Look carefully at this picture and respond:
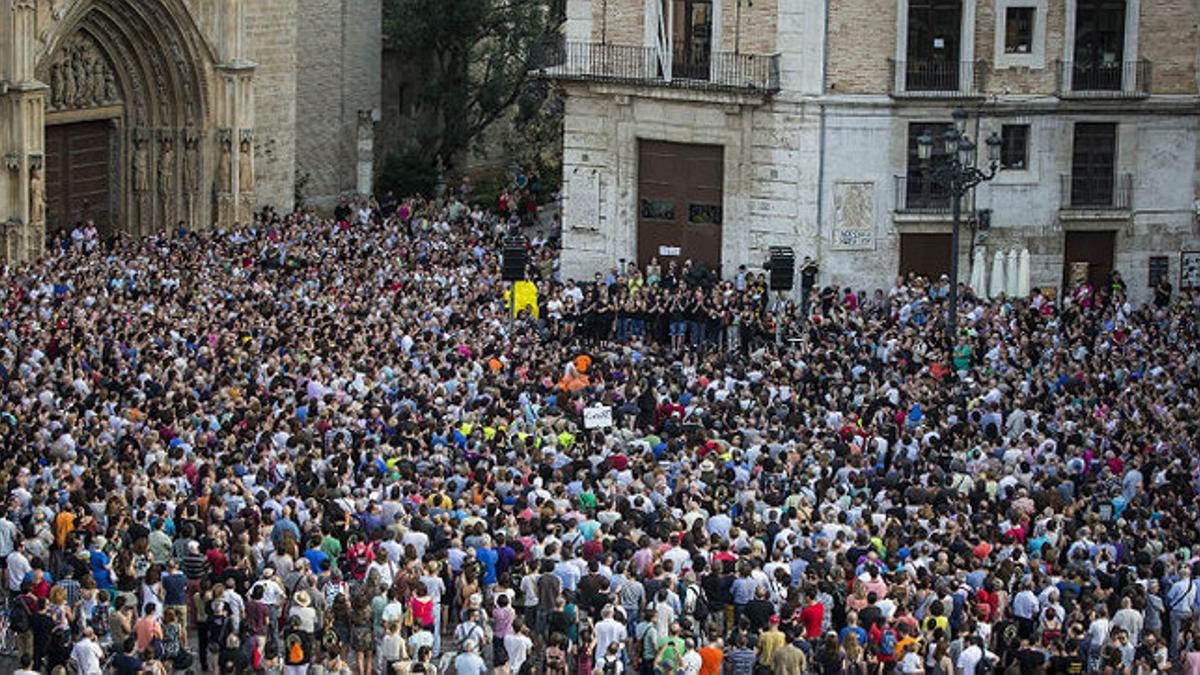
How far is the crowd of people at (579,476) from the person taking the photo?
28.2 m

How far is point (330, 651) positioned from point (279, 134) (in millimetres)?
34814

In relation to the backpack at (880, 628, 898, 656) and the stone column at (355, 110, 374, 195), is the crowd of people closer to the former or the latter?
the backpack at (880, 628, 898, 656)

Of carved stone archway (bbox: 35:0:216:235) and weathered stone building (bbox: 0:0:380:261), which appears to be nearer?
weathered stone building (bbox: 0:0:380:261)

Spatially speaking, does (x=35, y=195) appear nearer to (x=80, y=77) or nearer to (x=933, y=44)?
(x=80, y=77)

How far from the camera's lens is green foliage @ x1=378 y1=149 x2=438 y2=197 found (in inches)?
2601

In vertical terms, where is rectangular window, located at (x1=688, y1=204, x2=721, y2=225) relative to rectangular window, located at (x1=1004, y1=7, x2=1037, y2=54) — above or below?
below

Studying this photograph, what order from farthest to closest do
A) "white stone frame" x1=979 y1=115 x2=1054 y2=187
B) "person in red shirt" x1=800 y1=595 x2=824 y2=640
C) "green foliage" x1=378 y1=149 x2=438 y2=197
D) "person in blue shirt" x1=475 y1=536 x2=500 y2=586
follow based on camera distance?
"green foliage" x1=378 y1=149 x2=438 y2=197 → "white stone frame" x1=979 y1=115 x2=1054 y2=187 → "person in blue shirt" x1=475 y1=536 x2=500 y2=586 → "person in red shirt" x1=800 y1=595 x2=824 y2=640

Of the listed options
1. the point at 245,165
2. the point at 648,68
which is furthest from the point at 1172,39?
the point at 245,165

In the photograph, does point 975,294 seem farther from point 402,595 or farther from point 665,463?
point 402,595

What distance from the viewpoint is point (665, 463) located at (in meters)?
35.5

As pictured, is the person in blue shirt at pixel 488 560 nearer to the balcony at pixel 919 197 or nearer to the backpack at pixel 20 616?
the backpack at pixel 20 616

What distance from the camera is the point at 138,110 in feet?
184

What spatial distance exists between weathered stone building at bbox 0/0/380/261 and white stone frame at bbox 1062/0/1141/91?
18.3 meters

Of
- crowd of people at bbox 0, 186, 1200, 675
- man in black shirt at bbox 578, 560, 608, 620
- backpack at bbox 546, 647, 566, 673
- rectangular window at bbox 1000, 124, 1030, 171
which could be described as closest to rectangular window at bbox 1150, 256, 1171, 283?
crowd of people at bbox 0, 186, 1200, 675
